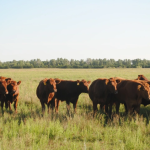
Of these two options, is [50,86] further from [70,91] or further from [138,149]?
[138,149]

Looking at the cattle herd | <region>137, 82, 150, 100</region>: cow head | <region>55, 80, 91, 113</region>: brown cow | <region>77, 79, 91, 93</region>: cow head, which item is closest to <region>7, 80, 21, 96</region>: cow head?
the cattle herd

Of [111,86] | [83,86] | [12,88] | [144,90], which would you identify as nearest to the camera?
[144,90]

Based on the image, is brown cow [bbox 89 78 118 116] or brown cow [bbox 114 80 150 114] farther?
brown cow [bbox 89 78 118 116]

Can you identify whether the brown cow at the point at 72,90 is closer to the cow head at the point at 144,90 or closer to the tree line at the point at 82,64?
→ the cow head at the point at 144,90

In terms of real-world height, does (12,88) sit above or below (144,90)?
below

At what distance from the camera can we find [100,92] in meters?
8.73

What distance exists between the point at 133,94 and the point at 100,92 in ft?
4.72

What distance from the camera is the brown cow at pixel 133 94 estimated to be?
7.62m

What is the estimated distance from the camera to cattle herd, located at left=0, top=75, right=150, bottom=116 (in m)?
7.93

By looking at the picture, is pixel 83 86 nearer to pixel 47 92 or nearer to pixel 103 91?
pixel 103 91

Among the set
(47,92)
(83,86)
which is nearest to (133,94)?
(83,86)

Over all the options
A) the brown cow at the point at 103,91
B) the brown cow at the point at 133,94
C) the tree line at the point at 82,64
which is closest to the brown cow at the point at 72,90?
the brown cow at the point at 103,91

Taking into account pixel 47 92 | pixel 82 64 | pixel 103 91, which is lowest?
pixel 47 92

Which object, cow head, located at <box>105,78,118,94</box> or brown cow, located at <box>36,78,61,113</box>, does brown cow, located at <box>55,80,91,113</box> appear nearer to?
brown cow, located at <box>36,78,61,113</box>
